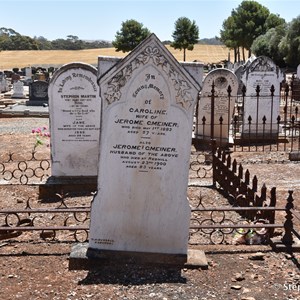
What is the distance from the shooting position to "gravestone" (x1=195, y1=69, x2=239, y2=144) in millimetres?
13797

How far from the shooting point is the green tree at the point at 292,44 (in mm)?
45072

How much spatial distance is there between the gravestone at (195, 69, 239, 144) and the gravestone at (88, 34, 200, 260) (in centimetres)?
919

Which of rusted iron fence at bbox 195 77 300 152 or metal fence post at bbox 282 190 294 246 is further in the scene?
rusted iron fence at bbox 195 77 300 152

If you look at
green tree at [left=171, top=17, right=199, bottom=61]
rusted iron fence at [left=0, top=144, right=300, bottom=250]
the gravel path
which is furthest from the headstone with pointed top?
green tree at [left=171, top=17, right=199, bottom=61]

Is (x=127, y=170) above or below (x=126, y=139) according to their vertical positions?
below

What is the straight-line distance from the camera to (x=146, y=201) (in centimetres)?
462

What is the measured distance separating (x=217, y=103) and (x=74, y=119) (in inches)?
240

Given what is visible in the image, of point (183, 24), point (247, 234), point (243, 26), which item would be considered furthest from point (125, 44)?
point (247, 234)

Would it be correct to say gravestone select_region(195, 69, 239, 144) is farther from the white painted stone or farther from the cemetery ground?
the white painted stone

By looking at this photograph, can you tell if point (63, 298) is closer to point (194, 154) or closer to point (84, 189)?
point (84, 189)

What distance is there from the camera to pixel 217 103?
1389 cm

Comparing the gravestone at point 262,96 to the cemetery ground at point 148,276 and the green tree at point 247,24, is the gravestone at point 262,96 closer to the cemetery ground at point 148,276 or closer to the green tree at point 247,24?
the cemetery ground at point 148,276

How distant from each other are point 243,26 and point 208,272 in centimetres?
6531

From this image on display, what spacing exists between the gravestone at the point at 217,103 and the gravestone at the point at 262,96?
465 millimetres
